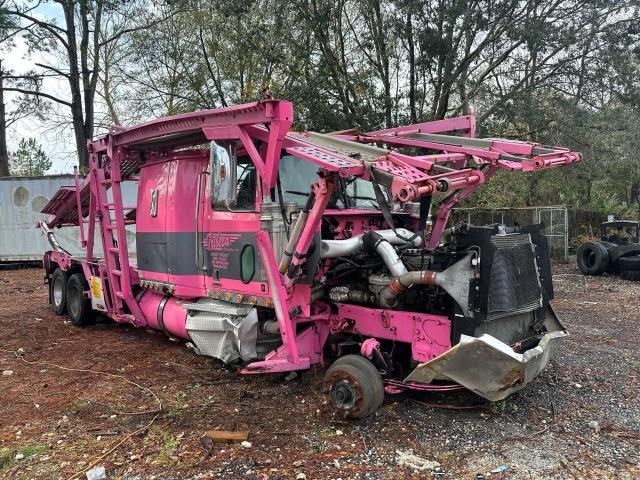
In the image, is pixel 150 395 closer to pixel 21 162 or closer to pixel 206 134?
pixel 206 134

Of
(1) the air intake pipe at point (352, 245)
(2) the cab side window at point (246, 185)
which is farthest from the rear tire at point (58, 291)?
(1) the air intake pipe at point (352, 245)

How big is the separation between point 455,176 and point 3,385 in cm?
495

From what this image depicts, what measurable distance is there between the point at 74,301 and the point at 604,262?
12.0 m

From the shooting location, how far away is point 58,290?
9000 mm

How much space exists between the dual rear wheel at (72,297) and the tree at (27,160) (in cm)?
3051

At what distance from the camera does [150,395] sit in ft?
16.5

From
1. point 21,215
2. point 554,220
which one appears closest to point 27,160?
point 21,215

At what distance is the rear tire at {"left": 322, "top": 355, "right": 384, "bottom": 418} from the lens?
411 cm

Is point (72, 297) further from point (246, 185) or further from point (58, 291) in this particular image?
point (246, 185)

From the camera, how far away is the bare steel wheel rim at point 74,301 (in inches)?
320

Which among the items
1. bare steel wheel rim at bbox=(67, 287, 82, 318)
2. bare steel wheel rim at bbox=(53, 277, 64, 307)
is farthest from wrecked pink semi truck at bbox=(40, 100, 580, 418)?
bare steel wheel rim at bbox=(53, 277, 64, 307)

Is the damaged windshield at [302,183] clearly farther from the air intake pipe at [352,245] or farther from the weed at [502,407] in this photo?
the weed at [502,407]

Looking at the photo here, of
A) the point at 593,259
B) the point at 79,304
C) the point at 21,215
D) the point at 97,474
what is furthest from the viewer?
the point at 21,215

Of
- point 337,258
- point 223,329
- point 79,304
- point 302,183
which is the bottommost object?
point 79,304
